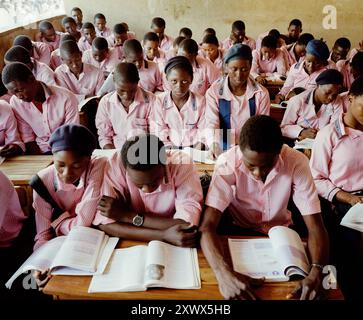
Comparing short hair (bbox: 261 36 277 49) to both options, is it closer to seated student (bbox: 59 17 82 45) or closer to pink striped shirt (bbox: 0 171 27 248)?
seated student (bbox: 59 17 82 45)

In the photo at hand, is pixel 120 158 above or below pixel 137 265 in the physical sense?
above

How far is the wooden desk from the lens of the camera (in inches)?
49.9

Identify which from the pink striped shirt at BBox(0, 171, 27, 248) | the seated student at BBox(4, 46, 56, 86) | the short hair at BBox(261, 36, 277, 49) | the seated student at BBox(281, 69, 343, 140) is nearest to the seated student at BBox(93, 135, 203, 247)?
the pink striped shirt at BBox(0, 171, 27, 248)

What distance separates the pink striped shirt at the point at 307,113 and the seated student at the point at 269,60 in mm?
2263

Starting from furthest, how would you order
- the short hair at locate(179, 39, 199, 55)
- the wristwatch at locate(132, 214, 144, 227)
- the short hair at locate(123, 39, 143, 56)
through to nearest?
the short hair at locate(179, 39, 199, 55)
the short hair at locate(123, 39, 143, 56)
the wristwatch at locate(132, 214, 144, 227)

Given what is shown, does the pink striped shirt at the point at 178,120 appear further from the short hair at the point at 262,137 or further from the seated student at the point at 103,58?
the seated student at the point at 103,58

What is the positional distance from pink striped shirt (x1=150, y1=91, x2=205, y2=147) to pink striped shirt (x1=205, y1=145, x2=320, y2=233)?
1.27 metres

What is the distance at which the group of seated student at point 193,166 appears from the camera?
156 centimetres

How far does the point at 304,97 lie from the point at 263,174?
5.89 feet

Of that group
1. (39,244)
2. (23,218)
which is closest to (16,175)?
(23,218)

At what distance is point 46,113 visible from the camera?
2.91 meters

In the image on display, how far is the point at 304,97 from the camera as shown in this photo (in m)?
3.17
